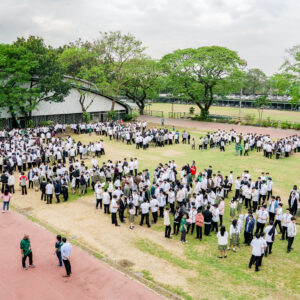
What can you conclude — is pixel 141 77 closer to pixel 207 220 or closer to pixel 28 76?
pixel 28 76

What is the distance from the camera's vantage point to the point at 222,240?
9531 millimetres

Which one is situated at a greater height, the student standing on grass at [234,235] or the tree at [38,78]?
the tree at [38,78]

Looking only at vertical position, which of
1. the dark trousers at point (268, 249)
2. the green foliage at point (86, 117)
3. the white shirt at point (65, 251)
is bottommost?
the dark trousers at point (268, 249)

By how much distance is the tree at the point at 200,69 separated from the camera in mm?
37938

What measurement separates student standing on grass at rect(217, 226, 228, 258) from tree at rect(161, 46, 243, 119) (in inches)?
1231

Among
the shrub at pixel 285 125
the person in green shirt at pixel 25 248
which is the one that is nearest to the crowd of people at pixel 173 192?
the person in green shirt at pixel 25 248

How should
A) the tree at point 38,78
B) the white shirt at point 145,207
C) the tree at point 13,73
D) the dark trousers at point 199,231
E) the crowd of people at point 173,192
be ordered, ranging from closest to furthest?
the crowd of people at point 173,192
the dark trousers at point 199,231
the white shirt at point 145,207
the tree at point 13,73
the tree at point 38,78

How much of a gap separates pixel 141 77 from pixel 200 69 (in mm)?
9427

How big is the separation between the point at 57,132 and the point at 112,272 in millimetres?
24866

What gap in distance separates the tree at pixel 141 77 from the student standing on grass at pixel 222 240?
1309 inches

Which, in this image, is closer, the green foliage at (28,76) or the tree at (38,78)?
the green foliage at (28,76)

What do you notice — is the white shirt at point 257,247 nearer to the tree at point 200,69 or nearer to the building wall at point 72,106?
the building wall at point 72,106

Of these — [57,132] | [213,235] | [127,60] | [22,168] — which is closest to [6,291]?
[213,235]

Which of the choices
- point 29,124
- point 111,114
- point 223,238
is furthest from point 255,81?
point 223,238
